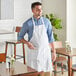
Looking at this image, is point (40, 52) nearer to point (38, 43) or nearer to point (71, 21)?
point (38, 43)

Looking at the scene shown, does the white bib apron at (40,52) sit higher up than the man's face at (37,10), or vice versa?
the man's face at (37,10)

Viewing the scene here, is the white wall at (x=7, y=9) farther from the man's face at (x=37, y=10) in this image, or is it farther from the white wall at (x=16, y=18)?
the man's face at (x=37, y=10)

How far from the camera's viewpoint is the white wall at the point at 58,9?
536 centimetres

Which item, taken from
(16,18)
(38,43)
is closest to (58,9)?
(16,18)

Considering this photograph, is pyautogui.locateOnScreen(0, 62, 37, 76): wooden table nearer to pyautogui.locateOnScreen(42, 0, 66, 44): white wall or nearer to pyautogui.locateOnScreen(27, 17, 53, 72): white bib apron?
pyautogui.locateOnScreen(27, 17, 53, 72): white bib apron

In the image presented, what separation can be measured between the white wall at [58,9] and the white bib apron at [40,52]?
241 cm

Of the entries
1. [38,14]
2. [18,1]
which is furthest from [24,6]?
[38,14]

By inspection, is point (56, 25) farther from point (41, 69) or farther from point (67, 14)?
point (41, 69)

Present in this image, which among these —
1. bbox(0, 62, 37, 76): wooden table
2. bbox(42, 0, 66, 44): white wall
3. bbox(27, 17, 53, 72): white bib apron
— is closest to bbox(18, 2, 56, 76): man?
bbox(27, 17, 53, 72): white bib apron

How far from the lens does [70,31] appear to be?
17.3ft

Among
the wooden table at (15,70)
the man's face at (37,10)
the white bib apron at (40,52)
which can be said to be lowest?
the wooden table at (15,70)

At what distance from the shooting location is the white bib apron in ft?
9.72

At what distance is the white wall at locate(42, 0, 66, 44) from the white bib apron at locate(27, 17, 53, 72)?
241cm

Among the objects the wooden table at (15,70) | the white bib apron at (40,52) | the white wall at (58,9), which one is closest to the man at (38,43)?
the white bib apron at (40,52)
